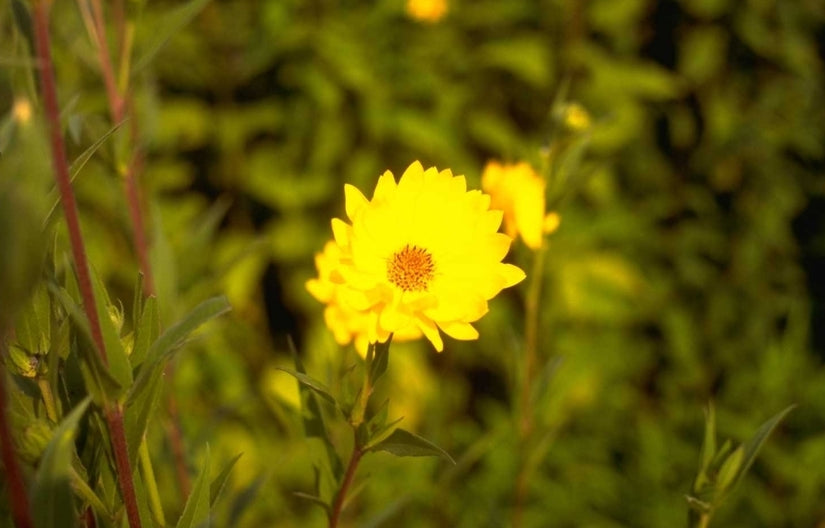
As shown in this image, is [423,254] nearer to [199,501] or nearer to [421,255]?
[421,255]

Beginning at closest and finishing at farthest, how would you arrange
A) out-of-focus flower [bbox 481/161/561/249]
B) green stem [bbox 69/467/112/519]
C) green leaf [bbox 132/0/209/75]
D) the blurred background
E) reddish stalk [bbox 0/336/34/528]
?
reddish stalk [bbox 0/336/34/528] → green stem [bbox 69/467/112/519] → green leaf [bbox 132/0/209/75] → out-of-focus flower [bbox 481/161/561/249] → the blurred background

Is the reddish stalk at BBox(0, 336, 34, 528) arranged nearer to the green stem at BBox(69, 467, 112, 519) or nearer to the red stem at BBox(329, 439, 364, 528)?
the green stem at BBox(69, 467, 112, 519)

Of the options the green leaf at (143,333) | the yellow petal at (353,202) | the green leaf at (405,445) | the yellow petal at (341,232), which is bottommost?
the green leaf at (405,445)

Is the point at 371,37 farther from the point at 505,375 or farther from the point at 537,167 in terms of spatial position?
the point at 537,167

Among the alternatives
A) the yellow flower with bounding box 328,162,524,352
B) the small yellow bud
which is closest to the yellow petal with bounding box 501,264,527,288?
the yellow flower with bounding box 328,162,524,352

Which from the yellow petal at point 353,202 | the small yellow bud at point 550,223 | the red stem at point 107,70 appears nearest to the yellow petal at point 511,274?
the yellow petal at point 353,202

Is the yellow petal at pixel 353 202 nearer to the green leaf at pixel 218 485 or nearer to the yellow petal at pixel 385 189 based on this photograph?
the yellow petal at pixel 385 189
